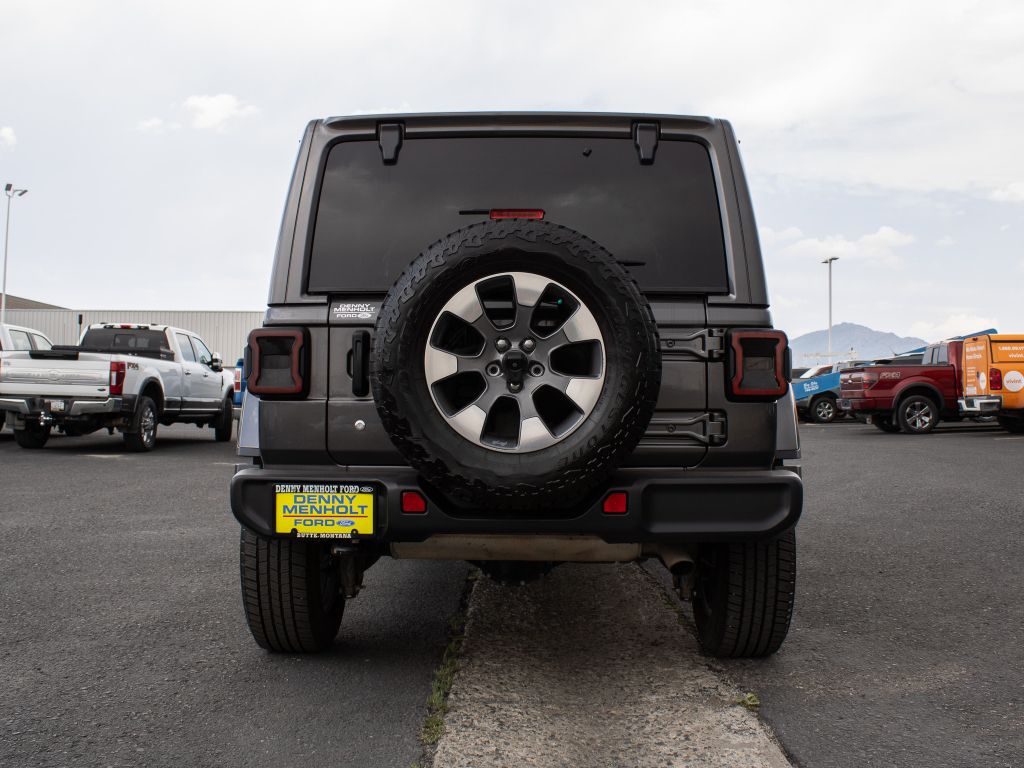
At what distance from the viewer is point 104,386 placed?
1259 cm

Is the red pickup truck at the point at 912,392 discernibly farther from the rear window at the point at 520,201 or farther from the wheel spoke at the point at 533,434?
the wheel spoke at the point at 533,434

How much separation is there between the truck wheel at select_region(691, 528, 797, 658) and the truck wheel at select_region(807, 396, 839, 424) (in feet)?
72.1

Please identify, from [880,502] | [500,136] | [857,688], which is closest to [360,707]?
[857,688]

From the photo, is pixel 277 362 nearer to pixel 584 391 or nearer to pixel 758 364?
pixel 584 391

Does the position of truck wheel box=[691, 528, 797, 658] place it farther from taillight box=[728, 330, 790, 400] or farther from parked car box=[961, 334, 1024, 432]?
parked car box=[961, 334, 1024, 432]

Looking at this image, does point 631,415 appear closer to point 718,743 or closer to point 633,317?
point 633,317

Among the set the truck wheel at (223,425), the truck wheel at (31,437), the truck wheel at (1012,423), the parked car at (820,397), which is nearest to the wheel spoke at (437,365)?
the truck wheel at (31,437)

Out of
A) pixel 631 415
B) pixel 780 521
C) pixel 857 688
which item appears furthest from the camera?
pixel 857 688

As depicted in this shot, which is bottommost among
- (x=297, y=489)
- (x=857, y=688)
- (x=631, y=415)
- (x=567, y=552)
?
(x=857, y=688)

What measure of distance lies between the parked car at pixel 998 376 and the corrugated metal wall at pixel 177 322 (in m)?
31.5

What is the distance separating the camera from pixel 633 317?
2.86 meters

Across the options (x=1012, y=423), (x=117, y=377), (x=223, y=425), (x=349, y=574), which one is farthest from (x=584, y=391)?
(x=1012, y=423)

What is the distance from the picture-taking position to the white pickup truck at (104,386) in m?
12.6

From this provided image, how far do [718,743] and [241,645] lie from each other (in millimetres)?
2071
